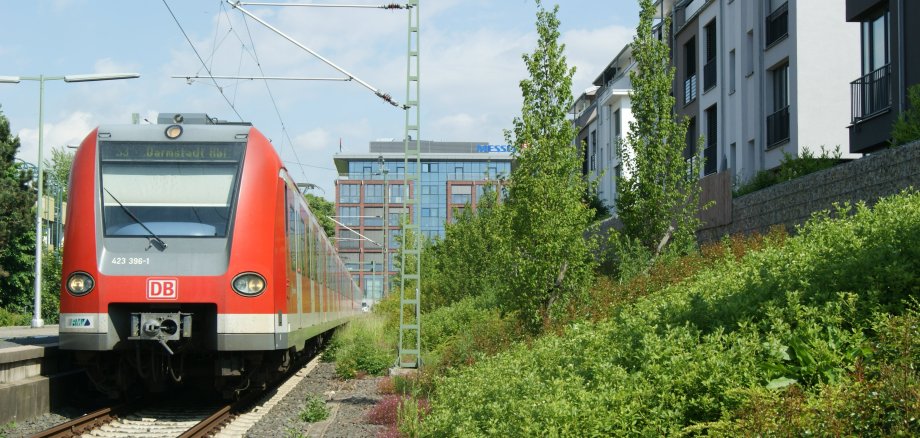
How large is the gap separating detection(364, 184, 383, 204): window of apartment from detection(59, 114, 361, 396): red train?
11156 cm

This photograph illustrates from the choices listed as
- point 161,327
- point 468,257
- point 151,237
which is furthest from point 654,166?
point 468,257

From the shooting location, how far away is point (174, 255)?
1274 centimetres

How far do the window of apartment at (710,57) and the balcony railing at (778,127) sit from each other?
5.94m

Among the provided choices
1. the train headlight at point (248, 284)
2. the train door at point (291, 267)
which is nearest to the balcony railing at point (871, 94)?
the train door at point (291, 267)

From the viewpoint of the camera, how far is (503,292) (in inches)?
725

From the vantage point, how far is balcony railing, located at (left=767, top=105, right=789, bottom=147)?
28.3 meters

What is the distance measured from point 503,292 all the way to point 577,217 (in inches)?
78.1

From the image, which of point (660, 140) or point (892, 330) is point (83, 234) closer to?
point (892, 330)

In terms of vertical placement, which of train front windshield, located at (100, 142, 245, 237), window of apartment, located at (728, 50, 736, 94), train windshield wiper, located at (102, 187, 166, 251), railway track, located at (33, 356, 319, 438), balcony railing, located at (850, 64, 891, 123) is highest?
window of apartment, located at (728, 50, 736, 94)

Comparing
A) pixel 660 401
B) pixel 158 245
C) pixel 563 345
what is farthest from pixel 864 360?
pixel 158 245

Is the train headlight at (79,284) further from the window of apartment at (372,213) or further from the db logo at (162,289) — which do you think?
the window of apartment at (372,213)

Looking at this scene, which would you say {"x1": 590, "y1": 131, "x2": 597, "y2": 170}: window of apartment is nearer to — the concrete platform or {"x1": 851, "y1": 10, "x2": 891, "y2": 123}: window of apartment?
{"x1": 851, "y1": 10, "x2": 891, "y2": 123}: window of apartment

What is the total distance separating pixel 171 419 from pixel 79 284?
210 centimetres

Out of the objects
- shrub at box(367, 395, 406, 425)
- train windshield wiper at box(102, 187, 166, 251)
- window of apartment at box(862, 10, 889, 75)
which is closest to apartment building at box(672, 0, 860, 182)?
window of apartment at box(862, 10, 889, 75)
